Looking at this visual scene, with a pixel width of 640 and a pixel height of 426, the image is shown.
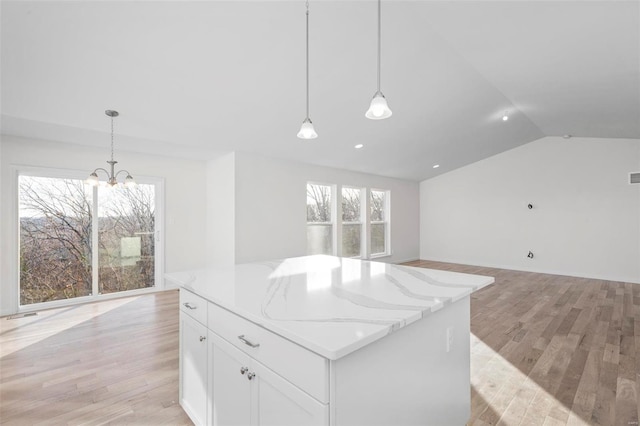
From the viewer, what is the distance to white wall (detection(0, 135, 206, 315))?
3785 mm

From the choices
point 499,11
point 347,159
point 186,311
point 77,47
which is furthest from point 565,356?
point 77,47

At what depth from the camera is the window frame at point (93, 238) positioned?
3.84 m

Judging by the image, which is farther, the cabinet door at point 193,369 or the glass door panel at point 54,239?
the glass door panel at point 54,239

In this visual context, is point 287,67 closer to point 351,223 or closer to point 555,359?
point 555,359

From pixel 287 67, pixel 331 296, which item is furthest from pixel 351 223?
pixel 331 296

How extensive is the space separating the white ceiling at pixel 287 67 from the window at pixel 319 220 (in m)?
1.45

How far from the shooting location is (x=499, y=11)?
241 cm

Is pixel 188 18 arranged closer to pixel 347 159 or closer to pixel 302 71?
pixel 302 71

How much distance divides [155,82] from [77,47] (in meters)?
0.62

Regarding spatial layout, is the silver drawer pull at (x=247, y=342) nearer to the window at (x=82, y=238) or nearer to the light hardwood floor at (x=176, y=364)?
the light hardwood floor at (x=176, y=364)

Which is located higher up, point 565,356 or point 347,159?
point 347,159

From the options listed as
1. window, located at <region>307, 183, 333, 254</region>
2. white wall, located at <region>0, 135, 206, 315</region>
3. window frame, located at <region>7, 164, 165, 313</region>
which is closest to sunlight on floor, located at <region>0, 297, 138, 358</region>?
window frame, located at <region>7, 164, 165, 313</region>

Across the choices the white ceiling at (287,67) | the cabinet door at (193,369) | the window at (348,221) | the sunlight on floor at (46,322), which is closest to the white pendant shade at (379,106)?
the white ceiling at (287,67)

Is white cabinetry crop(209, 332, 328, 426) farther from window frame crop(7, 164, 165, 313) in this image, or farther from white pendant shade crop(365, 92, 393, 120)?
window frame crop(7, 164, 165, 313)
